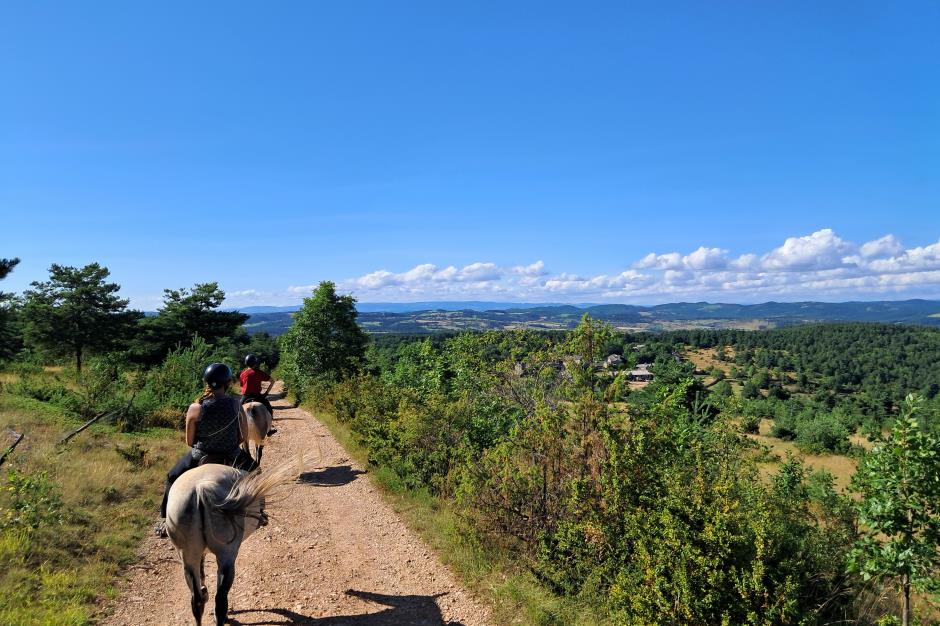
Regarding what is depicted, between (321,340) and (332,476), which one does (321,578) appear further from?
(321,340)

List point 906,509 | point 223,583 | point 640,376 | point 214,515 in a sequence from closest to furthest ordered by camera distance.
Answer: point 906,509, point 214,515, point 223,583, point 640,376

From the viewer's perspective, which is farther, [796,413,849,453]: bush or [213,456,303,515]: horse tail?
[796,413,849,453]: bush

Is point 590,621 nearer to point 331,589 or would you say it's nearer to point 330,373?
point 331,589

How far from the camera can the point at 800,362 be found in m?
110

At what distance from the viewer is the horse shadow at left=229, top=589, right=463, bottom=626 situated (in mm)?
5730

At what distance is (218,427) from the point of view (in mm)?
5789

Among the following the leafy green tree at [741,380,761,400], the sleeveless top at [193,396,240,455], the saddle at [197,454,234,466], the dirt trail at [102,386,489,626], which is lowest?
the leafy green tree at [741,380,761,400]

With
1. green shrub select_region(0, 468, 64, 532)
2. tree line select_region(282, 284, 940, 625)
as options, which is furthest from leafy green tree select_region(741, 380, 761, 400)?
green shrub select_region(0, 468, 64, 532)

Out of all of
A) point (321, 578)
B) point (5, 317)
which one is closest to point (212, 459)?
point (321, 578)

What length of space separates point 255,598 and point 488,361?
Result: 5063mm

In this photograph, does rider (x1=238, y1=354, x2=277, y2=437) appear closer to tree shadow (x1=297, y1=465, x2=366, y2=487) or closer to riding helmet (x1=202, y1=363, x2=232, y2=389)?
tree shadow (x1=297, y1=465, x2=366, y2=487)

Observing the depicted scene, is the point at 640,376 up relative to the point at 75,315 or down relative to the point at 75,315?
down

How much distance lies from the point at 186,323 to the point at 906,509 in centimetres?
4671

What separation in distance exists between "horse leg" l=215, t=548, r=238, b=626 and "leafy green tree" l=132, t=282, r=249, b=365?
1477 inches
